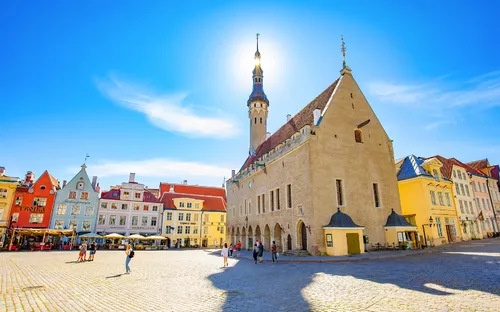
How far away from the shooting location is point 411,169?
102 ft

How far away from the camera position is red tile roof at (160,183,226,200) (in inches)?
2160

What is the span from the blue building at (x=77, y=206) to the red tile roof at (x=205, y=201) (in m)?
11.1

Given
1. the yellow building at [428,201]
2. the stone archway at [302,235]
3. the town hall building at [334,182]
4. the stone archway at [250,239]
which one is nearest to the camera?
the town hall building at [334,182]

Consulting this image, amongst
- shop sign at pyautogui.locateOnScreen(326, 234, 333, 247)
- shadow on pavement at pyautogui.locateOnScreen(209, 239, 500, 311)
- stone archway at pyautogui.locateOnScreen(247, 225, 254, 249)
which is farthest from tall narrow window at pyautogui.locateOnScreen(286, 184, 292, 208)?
shadow on pavement at pyautogui.locateOnScreen(209, 239, 500, 311)

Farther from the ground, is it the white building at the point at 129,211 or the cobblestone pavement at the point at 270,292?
the white building at the point at 129,211

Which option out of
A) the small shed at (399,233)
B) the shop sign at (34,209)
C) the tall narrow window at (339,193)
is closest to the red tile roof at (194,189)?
the shop sign at (34,209)

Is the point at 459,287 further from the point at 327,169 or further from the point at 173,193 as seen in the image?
the point at 173,193

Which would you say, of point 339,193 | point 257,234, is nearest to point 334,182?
point 339,193

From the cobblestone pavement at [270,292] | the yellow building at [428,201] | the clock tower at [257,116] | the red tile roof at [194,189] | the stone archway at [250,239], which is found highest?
the clock tower at [257,116]

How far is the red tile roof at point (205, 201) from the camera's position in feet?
162

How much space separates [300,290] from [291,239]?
16596mm

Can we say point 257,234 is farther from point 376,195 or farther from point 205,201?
point 205,201

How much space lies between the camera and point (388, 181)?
2673 cm

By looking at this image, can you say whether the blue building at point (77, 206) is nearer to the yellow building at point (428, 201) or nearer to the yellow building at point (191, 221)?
the yellow building at point (191, 221)
